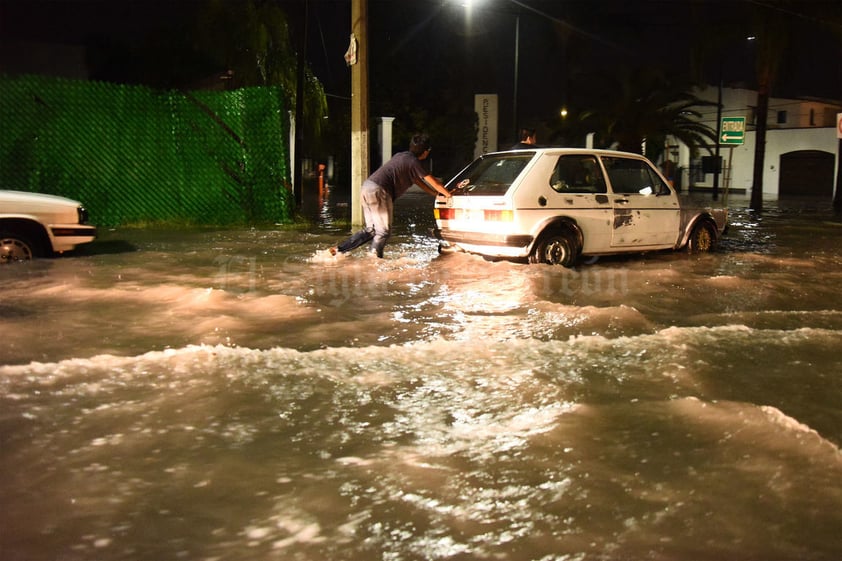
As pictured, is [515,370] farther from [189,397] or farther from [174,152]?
[174,152]

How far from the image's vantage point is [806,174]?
4222 centimetres

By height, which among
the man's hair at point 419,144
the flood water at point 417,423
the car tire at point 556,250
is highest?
the man's hair at point 419,144

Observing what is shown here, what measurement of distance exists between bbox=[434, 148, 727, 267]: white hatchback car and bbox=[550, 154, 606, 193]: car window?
0.01 meters

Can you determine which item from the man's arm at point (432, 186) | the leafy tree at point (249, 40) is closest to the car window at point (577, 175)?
the man's arm at point (432, 186)

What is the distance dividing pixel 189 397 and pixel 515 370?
2.01 m

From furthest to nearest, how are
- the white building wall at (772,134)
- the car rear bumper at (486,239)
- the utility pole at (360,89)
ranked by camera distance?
the white building wall at (772,134) → the utility pole at (360,89) → the car rear bumper at (486,239)

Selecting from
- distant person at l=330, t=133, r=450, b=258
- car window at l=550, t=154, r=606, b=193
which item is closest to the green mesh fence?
distant person at l=330, t=133, r=450, b=258

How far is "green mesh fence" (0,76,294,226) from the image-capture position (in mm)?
12672

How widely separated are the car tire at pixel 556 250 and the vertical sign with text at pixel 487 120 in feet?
53.4

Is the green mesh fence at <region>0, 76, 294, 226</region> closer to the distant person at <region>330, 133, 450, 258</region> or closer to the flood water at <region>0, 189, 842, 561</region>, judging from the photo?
the distant person at <region>330, 133, 450, 258</region>

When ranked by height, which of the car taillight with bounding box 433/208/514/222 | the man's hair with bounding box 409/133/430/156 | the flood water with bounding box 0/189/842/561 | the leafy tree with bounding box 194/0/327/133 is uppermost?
the leafy tree with bounding box 194/0/327/133

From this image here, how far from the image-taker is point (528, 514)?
9.95 ft

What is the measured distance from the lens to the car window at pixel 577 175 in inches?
360

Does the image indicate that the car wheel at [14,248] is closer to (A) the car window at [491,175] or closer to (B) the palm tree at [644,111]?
(A) the car window at [491,175]
